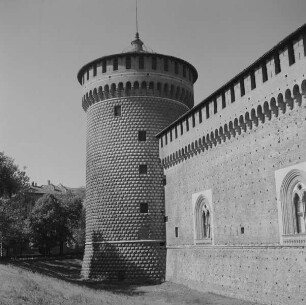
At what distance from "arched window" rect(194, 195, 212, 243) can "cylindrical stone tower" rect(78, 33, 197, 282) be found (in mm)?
5173

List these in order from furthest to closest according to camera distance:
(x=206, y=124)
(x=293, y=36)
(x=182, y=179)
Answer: (x=182, y=179) → (x=206, y=124) → (x=293, y=36)

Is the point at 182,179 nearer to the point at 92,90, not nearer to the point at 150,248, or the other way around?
the point at 150,248

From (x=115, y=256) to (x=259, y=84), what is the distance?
15.8 m

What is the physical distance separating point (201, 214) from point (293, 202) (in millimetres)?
7870

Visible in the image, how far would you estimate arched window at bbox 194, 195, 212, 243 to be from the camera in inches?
906

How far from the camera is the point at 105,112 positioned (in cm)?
3052

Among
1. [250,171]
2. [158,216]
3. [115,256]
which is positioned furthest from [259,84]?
[115,256]

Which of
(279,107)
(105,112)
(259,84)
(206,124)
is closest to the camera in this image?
(279,107)

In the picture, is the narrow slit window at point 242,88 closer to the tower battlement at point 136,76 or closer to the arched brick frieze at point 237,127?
the arched brick frieze at point 237,127

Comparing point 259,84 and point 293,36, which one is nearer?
point 293,36

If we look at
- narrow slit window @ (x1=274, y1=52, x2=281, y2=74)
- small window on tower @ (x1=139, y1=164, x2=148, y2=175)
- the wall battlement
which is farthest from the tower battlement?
narrow slit window @ (x1=274, y1=52, x2=281, y2=74)

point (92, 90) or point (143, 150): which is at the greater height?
point (92, 90)

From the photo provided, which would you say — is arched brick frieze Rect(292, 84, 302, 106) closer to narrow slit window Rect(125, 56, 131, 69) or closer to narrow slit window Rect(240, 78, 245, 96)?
narrow slit window Rect(240, 78, 245, 96)

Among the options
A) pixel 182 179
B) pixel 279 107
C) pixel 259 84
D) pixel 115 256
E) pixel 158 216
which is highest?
pixel 259 84
